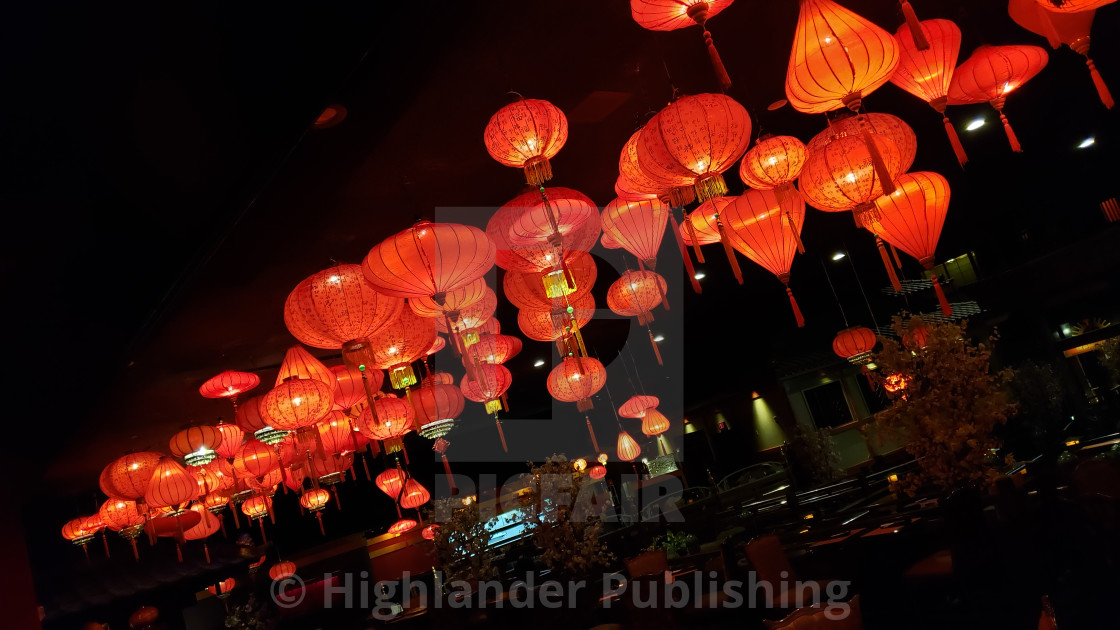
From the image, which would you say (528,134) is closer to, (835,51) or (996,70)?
(835,51)

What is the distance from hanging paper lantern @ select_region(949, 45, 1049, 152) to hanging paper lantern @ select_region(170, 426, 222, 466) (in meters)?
5.89

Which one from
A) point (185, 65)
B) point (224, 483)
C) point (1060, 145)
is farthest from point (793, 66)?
point (1060, 145)

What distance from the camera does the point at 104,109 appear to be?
2.80 meters

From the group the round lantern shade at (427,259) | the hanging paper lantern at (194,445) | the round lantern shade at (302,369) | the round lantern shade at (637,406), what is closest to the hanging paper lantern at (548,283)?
the round lantern shade at (427,259)

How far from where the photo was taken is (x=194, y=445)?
5656 mm

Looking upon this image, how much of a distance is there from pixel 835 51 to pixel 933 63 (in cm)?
85

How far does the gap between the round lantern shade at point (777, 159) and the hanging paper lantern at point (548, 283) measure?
3.28ft

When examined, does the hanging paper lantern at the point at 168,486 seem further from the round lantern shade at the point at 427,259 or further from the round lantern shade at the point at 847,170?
the round lantern shade at the point at 847,170

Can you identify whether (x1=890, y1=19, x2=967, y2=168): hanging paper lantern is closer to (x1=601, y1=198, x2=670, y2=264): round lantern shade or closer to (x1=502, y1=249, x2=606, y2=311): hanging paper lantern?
(x1=601, y1=198, x2=670, y2=264): round lantern shade

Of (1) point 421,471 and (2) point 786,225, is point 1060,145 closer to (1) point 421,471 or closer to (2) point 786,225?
(2) point 786,225

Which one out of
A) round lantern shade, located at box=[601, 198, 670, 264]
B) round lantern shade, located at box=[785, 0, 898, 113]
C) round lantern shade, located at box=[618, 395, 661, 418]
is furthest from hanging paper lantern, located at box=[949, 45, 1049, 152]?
round lantern shade, located at box=[618, 395, 661, 418]

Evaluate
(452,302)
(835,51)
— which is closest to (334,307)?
(452,302)

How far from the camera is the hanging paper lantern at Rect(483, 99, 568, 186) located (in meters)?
2.84

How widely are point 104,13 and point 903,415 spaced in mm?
5069
